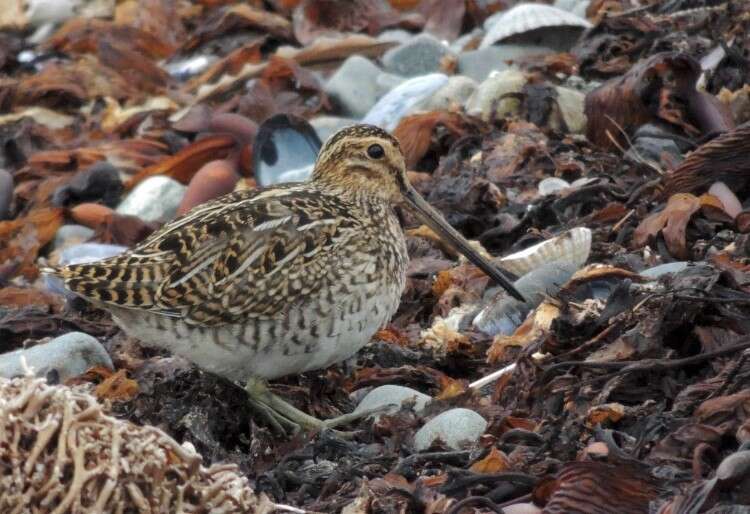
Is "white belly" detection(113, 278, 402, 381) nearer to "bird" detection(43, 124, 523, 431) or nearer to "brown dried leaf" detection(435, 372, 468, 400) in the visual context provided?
"bird" detection(43, 124, 523, 431)

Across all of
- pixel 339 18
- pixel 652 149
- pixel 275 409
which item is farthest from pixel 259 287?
pixel 339 18

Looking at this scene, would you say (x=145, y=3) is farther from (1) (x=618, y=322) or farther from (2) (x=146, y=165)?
(1) (x=618, y=322)

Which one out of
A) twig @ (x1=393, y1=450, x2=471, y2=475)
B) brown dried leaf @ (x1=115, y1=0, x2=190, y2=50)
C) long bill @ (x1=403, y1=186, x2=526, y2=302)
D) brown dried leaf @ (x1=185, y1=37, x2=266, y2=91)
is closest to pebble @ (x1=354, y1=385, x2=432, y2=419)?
twig @ (x1=393, y1=450, x2=471, y2=475)

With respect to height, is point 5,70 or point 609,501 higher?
point 609,501

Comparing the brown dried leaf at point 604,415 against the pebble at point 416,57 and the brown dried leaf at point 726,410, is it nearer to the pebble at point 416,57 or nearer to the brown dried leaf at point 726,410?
the brown dried leaf at point 726,410

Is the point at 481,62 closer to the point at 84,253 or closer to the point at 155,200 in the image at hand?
the point at 155,200

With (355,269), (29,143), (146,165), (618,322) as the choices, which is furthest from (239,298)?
(29,143)
